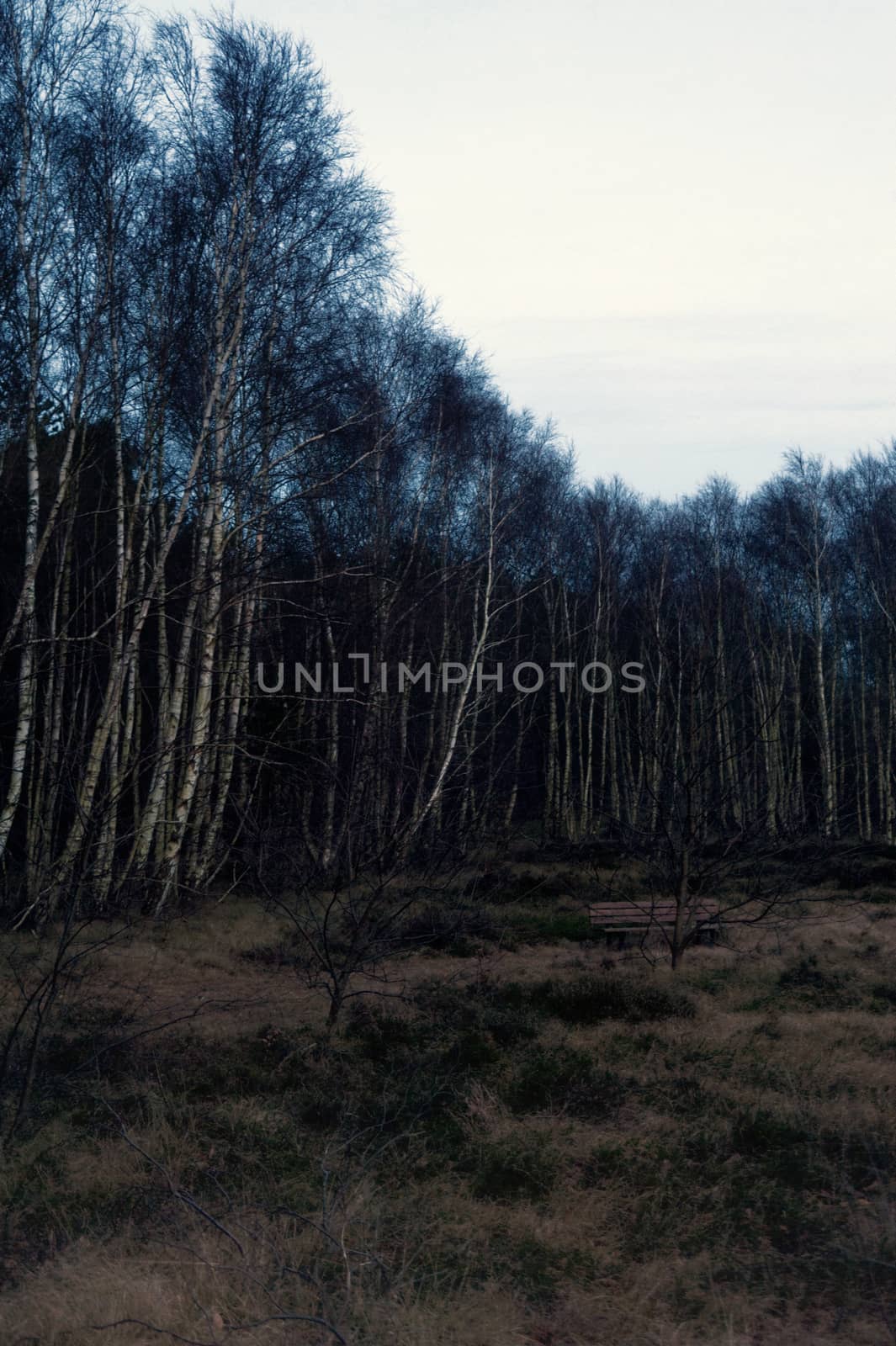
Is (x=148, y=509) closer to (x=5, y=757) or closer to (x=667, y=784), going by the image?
(x=5, y=757)

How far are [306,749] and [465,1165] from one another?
364 inches

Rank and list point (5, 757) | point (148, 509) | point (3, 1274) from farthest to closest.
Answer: point (5, 757) → point (148, 509) → point (3, 1274)

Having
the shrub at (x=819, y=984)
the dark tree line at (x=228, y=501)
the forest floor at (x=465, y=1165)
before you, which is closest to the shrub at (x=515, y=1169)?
the forest floor at (x=465, y=1165)

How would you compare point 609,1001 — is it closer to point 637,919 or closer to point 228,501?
point 637,919

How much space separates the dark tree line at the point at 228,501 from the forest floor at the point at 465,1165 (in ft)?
4.08

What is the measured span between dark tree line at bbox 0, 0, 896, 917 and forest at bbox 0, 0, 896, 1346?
0.06 metres

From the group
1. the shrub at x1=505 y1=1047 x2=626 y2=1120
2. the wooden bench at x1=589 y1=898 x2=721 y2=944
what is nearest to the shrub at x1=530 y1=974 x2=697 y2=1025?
the shrub at x1=505 y1=1047 x2=626 y2=1120

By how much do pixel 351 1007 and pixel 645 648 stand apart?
A: 61.4ft

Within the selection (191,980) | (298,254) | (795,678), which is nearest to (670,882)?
(191,980)

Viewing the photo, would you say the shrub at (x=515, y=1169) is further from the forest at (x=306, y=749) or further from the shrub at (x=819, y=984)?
the shrub at (x=819, y=984)

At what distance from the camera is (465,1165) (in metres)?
4.93

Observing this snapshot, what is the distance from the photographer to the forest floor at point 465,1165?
3445 millimetres

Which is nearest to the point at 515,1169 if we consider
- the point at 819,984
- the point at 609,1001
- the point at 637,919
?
the point at 609,1001

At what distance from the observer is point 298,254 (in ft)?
35.7
